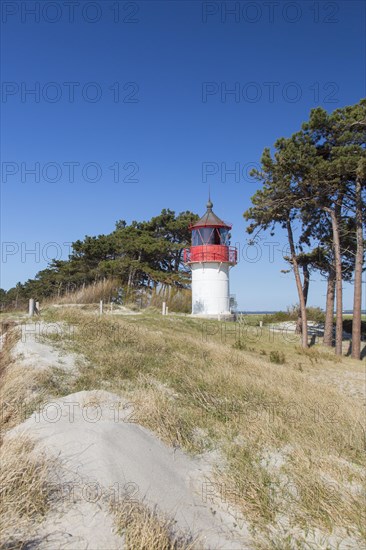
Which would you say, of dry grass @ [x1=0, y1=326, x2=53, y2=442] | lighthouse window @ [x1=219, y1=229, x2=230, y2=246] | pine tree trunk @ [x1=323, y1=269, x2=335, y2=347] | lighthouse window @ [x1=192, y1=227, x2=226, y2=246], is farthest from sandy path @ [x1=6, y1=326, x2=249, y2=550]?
lighthouse window @ [x1=219, y1=229, x2=230, y2=246]

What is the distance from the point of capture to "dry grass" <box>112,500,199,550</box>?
10.8ft

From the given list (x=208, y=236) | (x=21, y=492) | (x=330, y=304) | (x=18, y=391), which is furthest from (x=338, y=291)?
(x=21, y=492)

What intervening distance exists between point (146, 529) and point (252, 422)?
3269 millimetres

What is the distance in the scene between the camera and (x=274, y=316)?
34656mm

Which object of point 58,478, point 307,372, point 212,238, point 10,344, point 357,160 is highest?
point 357,160

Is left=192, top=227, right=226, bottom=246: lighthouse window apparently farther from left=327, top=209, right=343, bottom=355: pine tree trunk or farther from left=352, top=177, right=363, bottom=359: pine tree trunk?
left=352, top=177, right=363, bottom=359: pine tree trunk

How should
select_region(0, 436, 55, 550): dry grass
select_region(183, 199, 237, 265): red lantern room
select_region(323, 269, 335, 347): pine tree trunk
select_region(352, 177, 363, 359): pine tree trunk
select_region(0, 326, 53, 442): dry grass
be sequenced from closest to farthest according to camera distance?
select_region(0, 436, 55, 550): dry grass → select_region(0, 326, 53, 442): dry grass → select_region(352, 177, 363, 359): pine tree trunk → select_region(323, 269, 335, 347): pine tree trunk → select_region(183, 199, 237, 265): red lantern room

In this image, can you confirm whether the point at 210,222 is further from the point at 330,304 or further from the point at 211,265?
the point at 330,304

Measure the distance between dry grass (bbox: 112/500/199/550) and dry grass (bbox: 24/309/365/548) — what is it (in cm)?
81

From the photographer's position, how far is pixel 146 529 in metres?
3.41

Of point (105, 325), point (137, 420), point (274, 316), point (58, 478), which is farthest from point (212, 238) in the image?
point (58, 478)

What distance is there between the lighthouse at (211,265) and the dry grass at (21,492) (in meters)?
22.7

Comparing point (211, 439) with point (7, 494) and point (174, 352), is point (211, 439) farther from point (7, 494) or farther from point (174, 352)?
point (174, 352)

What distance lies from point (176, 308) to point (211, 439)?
2340cm
